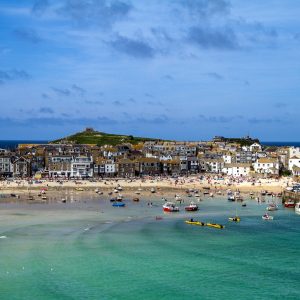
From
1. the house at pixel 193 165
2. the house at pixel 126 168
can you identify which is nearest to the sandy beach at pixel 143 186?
the house at pixel 126 168

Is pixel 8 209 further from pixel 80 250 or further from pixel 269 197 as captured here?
pixel 269 197

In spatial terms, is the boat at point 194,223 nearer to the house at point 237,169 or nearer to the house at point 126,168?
the house at point 126,168

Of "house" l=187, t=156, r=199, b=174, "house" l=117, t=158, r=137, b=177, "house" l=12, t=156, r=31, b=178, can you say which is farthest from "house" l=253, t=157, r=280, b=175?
"house" l=12, t=156, r=31, b=178

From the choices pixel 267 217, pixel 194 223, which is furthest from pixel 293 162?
pixel 194 223

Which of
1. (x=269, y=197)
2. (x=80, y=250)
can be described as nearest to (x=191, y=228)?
(x=80, y=250)

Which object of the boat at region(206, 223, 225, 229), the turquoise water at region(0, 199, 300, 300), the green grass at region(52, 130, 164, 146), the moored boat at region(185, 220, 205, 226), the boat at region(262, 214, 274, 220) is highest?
the green grass at region(52, 130, 164, 146)

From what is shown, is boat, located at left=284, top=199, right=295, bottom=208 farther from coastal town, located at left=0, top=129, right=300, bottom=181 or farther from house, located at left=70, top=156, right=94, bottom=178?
house, located at left=70, top=156, right=94, bottom=178
